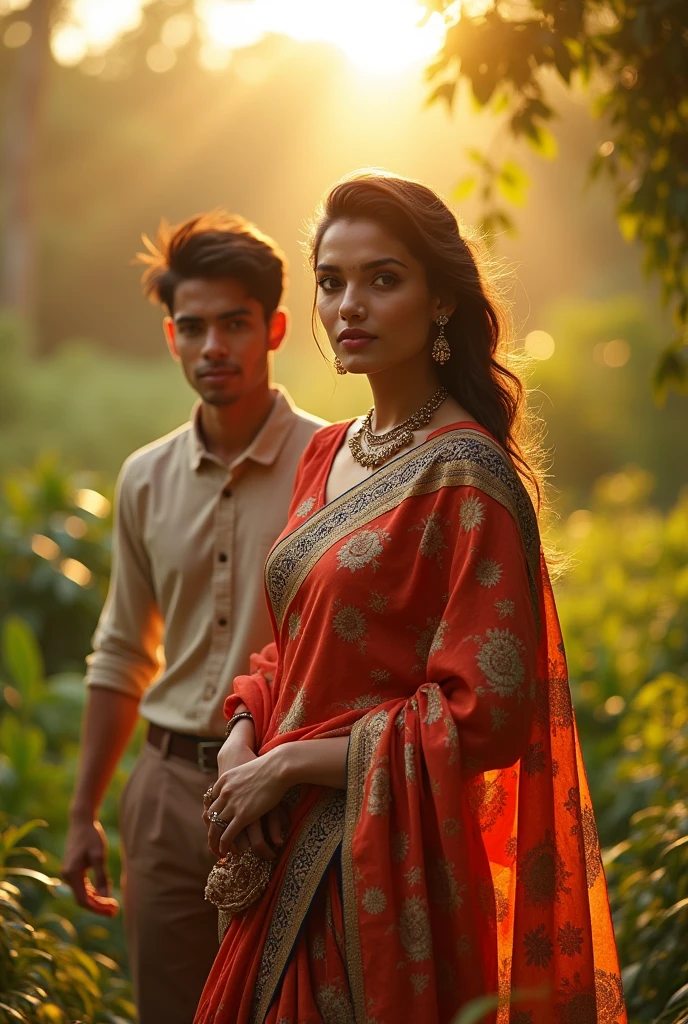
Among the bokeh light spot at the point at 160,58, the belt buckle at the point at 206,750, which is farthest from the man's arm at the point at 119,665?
the bokeh light spot at the point at 160,58

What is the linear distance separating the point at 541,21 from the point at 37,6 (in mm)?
11292

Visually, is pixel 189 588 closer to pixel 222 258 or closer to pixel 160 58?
pixel 222 258

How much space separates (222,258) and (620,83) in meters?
1.05

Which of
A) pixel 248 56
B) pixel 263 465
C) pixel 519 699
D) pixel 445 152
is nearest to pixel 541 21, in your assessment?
pixel 263 465

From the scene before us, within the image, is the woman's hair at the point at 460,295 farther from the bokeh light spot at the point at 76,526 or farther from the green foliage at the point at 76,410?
the green foliage at the point at 76,410

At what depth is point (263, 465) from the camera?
98.3 inches

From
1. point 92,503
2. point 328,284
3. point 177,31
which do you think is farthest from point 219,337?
point 177,31

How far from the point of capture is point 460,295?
5.99ft

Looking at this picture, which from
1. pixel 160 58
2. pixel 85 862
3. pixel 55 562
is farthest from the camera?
pixel 160 58

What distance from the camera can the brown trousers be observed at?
7.82 feet

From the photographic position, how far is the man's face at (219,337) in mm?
2438

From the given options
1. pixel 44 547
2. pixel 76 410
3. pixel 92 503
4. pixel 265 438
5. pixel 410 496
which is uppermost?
pixel 76 410

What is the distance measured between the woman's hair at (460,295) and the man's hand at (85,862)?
1.31 metres

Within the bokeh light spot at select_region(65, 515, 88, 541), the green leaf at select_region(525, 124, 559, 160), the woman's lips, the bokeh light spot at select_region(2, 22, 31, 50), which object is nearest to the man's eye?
the woman's lips
